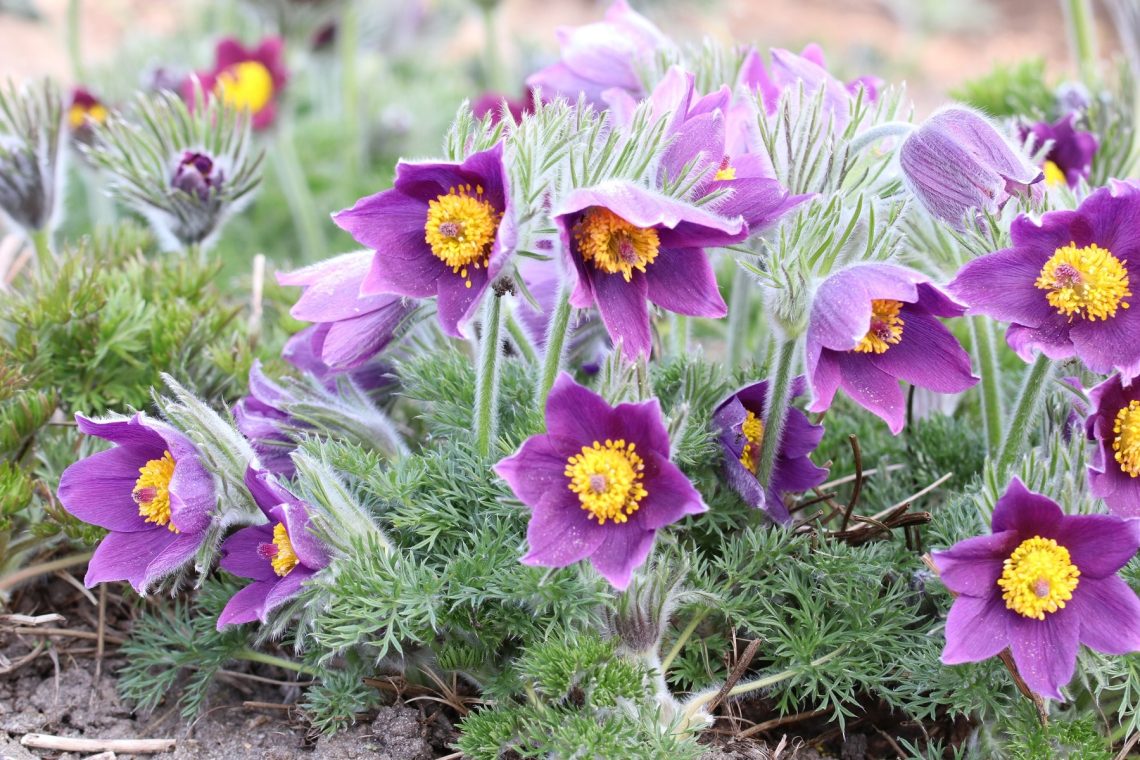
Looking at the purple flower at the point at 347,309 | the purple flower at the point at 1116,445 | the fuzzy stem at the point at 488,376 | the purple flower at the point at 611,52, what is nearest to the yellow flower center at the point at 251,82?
the purple flower at the point at 611,52

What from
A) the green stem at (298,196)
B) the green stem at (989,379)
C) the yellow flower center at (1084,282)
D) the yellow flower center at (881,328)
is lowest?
the green stem at (298,196)

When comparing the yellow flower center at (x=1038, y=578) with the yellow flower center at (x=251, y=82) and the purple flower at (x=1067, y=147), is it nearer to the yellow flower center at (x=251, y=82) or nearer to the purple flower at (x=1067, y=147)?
the purple flower at (x=1067, y=147)

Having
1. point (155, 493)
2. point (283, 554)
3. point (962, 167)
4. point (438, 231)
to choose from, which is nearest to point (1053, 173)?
point (962, 167)

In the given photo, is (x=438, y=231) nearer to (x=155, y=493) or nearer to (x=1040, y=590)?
(x=155, y=493)

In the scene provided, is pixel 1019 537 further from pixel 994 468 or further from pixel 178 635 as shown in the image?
pixel 178 635

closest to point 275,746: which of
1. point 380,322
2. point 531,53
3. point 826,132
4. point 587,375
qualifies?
point 380,322
